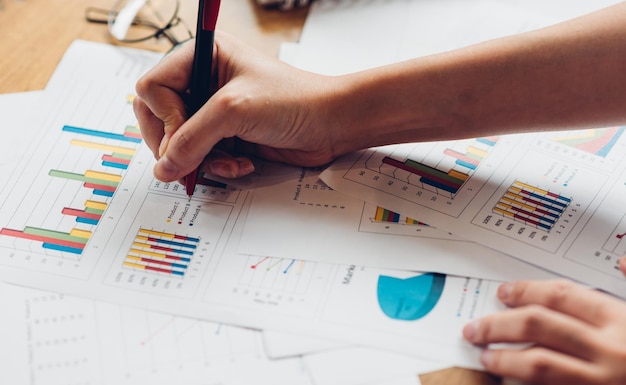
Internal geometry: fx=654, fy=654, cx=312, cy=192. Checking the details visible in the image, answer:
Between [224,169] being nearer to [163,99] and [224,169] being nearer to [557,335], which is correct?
[163,99]

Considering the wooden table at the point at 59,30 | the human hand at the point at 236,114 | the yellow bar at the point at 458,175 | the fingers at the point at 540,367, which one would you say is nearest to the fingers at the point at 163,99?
the human hand at the point at 236,114

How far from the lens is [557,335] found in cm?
57

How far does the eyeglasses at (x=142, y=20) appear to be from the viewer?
98 cm

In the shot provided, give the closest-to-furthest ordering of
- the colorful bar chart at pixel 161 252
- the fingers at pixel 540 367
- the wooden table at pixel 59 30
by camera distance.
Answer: the fingers at pixel 540 367, the colorful bar chart at pixel 161 252, the wooden table at pixel 59 30

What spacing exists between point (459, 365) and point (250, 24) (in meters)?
0.62

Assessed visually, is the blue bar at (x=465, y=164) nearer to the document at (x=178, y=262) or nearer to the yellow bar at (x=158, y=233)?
the document at (x=178, y=262)

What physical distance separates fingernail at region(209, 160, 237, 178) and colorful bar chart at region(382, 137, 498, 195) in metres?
0.18

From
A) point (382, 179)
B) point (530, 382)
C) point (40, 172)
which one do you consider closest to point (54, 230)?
point (40, 172)

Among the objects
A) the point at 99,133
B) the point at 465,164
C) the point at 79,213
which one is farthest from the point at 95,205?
the point at 465,164

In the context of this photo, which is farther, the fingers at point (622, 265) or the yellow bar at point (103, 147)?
the yellow bar at point (103, 147)

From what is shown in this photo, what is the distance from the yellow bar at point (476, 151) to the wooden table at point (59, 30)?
0.32 m

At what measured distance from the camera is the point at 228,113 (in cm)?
71

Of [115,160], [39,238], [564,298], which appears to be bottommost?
[39,238]

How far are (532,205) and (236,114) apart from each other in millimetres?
343
